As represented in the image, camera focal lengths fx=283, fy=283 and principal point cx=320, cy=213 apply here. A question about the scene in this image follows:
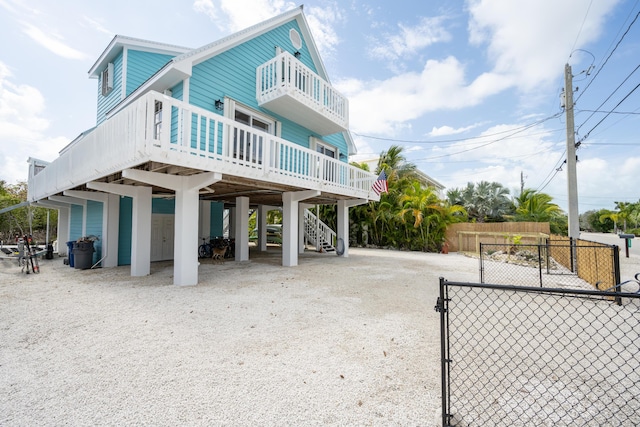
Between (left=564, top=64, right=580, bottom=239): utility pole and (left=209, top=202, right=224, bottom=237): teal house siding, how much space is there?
1347cm

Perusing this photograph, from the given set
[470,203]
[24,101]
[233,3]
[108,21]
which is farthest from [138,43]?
[470,203]

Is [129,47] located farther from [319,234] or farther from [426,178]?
[426,178]

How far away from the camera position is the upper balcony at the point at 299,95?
29.6 ft

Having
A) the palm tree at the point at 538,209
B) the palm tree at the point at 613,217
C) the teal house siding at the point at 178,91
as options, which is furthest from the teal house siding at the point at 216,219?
the palm tree at the point at 613,217

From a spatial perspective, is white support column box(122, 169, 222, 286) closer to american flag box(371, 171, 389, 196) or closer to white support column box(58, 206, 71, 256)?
american flag box(371, 171, 389, 196)

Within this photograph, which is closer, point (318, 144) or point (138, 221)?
point (138, 221)

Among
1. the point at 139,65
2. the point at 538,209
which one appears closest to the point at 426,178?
the point at 538,209

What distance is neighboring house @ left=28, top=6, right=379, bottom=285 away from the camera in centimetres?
591

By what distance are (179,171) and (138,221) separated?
2531 millimetres

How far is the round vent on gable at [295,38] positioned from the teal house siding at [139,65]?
15.7ft

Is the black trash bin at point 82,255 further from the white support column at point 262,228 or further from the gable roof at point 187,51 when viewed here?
the white support column at point 262,228

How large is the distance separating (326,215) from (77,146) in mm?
12821

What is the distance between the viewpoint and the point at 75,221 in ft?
42.7

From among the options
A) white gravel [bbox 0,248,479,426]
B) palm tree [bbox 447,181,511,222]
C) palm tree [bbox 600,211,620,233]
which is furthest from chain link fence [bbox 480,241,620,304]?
palm tree [bbox 600,211,620,233]
